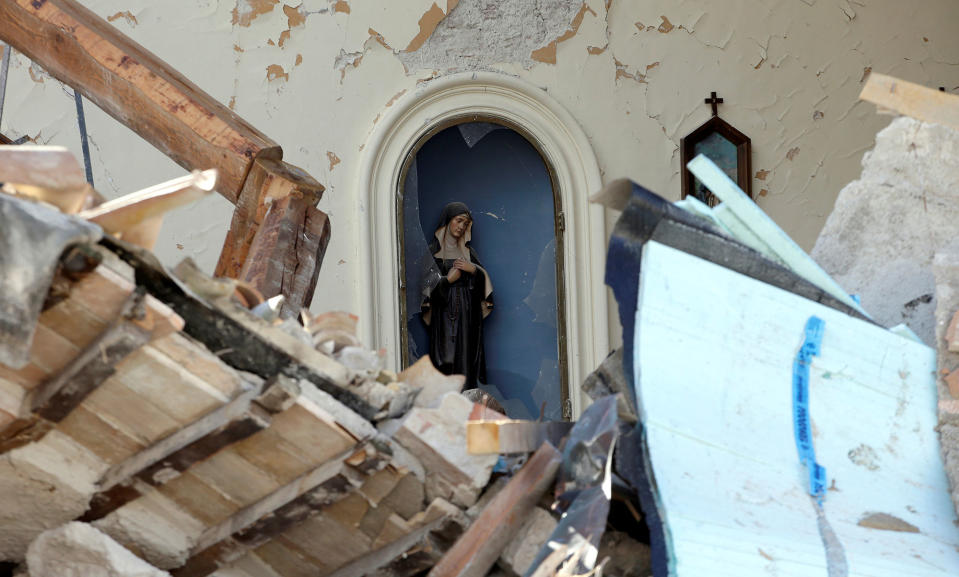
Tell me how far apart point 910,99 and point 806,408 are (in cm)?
109

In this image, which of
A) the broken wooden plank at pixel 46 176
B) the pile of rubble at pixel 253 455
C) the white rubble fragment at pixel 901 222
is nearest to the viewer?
the broken wooden plank at pixel 46 176

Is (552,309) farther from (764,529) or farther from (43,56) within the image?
(764,529)

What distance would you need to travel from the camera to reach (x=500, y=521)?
2.86 metres

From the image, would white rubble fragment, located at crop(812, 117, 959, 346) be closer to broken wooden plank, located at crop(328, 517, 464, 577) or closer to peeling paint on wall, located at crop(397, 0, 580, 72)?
broken wooden plank, located at crop(328, 517, 464, 577)

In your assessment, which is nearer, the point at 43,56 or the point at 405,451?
the point at 405,451

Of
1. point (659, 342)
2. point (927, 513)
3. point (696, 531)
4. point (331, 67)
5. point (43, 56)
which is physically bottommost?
point (696, 531)

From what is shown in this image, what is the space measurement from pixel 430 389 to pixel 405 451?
236 millimetres

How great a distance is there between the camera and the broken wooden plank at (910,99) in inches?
138

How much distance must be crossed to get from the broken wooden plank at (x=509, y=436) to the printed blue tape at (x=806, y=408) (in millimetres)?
634

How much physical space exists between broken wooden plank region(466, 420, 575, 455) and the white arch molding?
4536mm

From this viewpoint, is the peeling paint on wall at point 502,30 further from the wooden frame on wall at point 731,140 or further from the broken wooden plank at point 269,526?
the broken wooden plank at point 269,526

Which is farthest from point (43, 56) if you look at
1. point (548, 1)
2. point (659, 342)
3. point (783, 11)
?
point (783, 11)

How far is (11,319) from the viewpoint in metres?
2.24

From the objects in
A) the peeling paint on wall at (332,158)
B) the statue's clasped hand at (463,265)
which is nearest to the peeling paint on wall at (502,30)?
the peeling paint on wall at (332,158)
